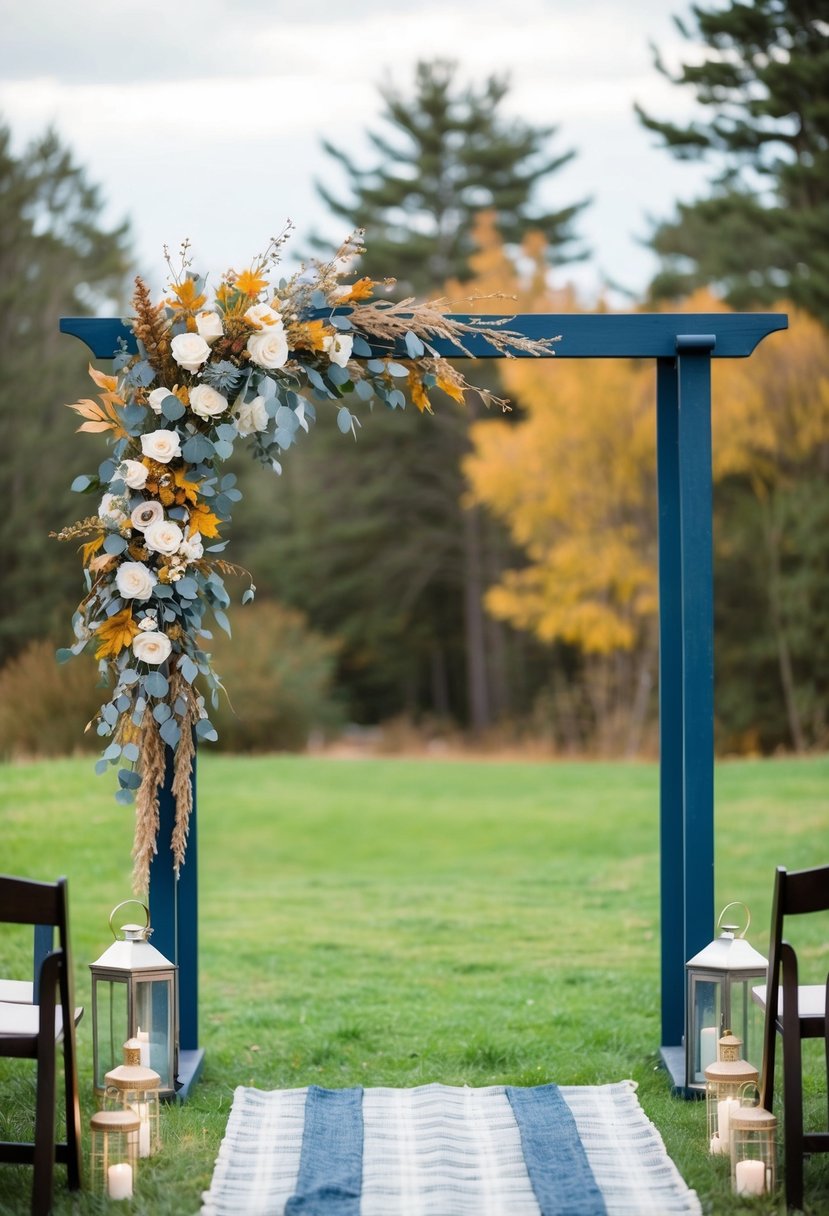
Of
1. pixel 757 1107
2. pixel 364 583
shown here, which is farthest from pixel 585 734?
pixel 757 1107

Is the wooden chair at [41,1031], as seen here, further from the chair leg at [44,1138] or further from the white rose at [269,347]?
the white rose at [269,347]

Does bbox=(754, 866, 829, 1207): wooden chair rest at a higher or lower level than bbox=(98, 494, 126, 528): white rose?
lower

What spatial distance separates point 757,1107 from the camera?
121 inches

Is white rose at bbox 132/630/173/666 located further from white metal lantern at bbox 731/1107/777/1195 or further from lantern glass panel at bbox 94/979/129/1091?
white metal lantern at bbox 731/1107/777/1195

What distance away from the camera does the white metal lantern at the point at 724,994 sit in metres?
3.45

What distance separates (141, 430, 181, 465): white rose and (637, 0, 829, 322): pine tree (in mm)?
10880

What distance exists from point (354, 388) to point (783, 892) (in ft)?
6.24

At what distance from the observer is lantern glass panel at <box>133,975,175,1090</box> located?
353 centimetres

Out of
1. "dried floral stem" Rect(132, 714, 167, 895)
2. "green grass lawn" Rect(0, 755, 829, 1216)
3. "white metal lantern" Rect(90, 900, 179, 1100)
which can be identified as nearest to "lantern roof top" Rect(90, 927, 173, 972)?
"white metal lantern" Rect(90, 900, 179, 1100)

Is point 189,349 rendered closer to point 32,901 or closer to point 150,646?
point 150,646

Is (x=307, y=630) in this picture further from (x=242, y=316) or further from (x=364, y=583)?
(x=242, y=316)

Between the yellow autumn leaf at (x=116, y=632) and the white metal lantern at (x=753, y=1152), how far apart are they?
1.92 meters

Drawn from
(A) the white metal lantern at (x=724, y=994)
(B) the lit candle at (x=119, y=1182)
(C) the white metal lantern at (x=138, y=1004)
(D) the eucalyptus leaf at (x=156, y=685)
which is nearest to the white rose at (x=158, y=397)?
(D) the eucalyptus leaf at (x=156, y=685)

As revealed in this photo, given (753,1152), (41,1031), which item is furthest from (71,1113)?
(753,1152)
